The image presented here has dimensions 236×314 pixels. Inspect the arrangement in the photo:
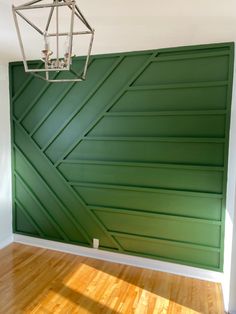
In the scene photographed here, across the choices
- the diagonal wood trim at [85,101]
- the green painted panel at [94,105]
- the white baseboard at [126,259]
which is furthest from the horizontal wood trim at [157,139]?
the white baseboard at [126,259]

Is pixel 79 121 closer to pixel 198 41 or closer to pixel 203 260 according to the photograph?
pixel 198 41

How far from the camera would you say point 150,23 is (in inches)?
80.1

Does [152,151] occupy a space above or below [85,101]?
below

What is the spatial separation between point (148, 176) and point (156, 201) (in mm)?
295

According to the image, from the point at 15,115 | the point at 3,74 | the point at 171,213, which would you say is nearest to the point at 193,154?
the point at 171,213

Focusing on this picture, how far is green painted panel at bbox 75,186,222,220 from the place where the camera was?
2.65 meters

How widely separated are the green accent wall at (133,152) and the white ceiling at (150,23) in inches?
8.1

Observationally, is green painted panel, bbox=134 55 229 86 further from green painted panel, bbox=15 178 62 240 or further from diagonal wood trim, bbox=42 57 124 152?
green painted panel, bbox=15 178 62 240

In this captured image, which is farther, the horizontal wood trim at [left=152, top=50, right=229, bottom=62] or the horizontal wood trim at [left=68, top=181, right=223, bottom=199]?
the horizontal wood trim at [left=68, top=181, right=223, bottom=199]

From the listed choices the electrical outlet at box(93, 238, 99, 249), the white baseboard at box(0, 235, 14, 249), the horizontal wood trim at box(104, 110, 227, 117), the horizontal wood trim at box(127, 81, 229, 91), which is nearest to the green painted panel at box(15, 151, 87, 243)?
the electrical outlet at box(93, 238, 99, 249)

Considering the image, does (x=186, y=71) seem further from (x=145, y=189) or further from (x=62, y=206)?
(x=62, y=206)

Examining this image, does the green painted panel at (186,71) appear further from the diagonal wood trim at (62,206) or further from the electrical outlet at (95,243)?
the electrical outlet at (95,243)

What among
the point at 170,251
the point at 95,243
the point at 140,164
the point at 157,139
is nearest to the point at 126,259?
the point at 95,243

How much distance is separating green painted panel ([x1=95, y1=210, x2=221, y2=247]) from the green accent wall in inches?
0.4
